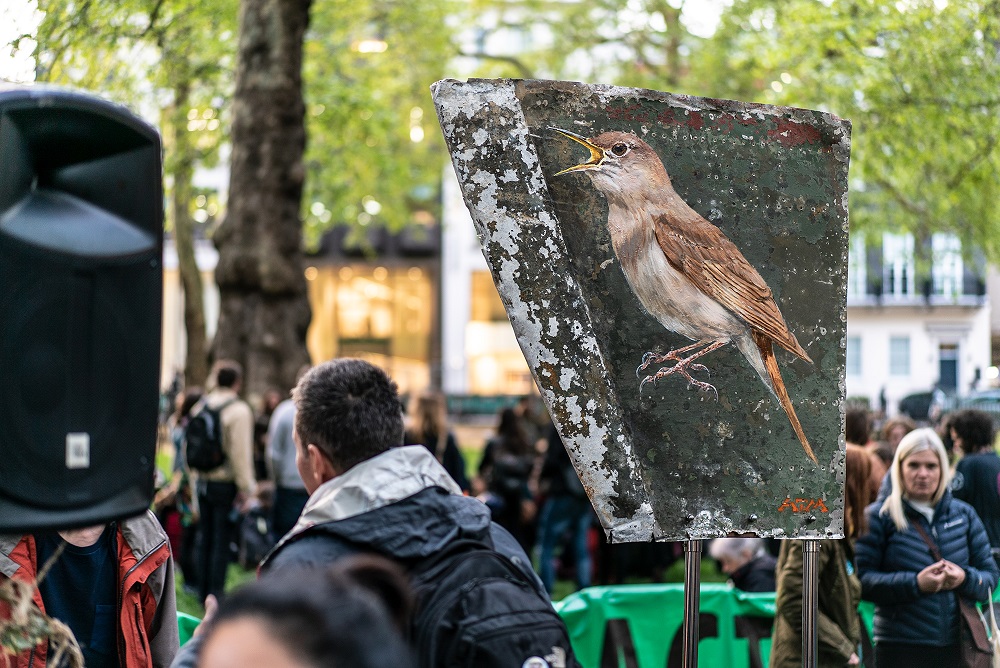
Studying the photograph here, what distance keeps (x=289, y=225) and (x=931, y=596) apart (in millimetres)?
8110

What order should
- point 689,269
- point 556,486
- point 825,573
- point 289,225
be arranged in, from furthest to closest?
point 289,225 < point 556,486 < point 825,573 < point 689,269

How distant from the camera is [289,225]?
11.6 metres

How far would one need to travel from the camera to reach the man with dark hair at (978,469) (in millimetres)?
6203

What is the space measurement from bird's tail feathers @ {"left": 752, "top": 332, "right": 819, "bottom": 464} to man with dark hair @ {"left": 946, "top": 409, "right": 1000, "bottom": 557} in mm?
3604

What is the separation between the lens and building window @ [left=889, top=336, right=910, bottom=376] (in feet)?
147

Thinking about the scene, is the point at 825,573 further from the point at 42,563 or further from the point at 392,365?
the point at 392,365

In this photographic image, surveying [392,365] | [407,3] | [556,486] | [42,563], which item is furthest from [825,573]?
[392,365]

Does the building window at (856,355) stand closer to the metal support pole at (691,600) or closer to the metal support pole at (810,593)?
the metal support pole at (810,593)

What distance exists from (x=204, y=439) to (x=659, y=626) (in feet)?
11.9

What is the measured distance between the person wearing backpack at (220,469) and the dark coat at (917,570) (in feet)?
15.4

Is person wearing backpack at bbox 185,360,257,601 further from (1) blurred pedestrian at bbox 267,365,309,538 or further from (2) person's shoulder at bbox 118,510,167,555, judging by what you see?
(2) person's shoulder at bbox 118,510,167,555

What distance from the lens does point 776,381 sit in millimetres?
3035

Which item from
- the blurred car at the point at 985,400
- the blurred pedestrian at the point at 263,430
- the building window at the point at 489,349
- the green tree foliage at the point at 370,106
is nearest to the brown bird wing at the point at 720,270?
the blurred pedestrian at the point at 263,430

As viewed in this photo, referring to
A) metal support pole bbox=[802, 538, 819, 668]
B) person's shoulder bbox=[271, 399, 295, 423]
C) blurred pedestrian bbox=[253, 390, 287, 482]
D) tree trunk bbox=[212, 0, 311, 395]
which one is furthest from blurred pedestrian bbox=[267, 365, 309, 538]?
metal support pole bbox=[802, 538, 819, 668]
